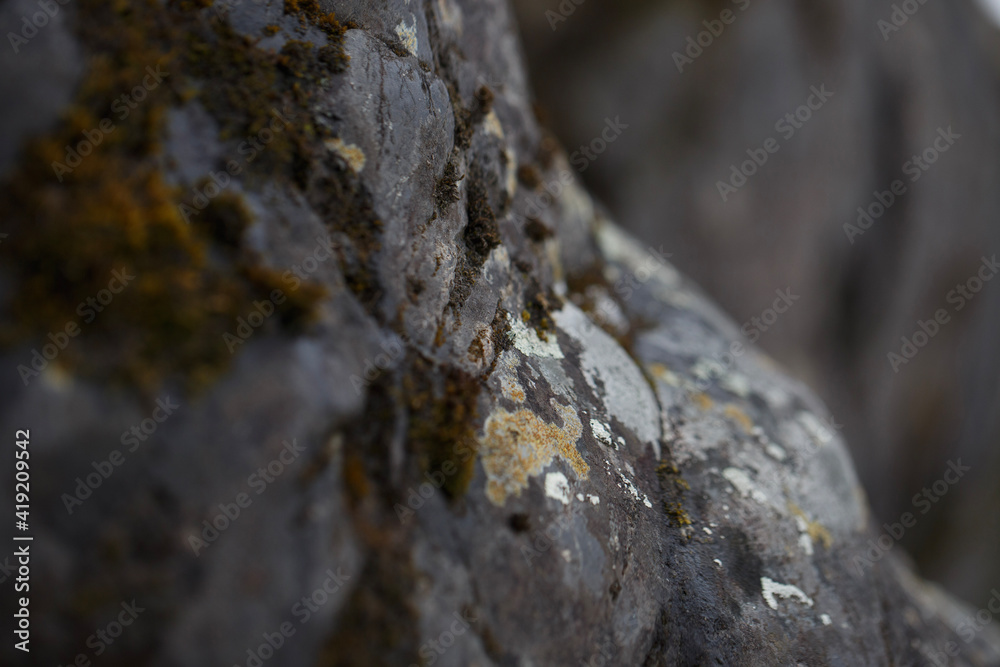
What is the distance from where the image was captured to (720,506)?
3.56 metres

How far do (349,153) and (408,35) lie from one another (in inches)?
42.5

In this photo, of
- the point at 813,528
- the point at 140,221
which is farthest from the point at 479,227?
the point at 813,528

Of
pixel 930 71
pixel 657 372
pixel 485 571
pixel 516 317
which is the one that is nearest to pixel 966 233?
pixel 930 71

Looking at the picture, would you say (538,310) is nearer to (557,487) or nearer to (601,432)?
(601,432)

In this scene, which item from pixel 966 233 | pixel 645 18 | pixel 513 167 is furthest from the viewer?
pixel 966 233

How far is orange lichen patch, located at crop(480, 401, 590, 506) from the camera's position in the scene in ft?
8.77

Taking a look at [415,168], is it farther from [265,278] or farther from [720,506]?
[720,506]

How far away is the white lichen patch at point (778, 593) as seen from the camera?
3.36 m

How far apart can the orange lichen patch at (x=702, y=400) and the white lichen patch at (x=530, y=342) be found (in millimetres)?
1384

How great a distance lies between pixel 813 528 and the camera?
12.6ft

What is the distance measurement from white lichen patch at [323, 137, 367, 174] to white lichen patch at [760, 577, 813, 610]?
3.36 meters

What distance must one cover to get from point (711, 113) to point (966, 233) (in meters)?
7.53

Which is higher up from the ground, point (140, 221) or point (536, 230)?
point (536, 230)

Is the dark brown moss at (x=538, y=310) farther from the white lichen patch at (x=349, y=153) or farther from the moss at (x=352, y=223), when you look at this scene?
the white lichen patch at (x=349, y=153)
